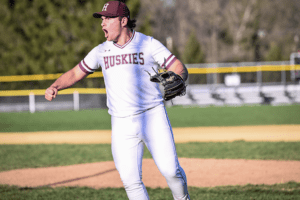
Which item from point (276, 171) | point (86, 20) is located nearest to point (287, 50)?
point (86, 20)

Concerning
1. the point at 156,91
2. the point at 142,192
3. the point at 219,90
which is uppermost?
the point at 156,91

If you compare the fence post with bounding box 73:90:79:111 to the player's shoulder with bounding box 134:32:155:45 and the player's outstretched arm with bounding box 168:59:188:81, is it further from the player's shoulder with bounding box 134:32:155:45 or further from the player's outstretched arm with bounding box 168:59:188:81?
the player's outstretched arm with bounding box 168:59:188:81

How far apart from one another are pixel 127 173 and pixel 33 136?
30.1 feet

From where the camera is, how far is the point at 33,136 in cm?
1186

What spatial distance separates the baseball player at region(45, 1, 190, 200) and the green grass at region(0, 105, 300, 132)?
10.4 meters

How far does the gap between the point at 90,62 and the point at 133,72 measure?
1.63 feet

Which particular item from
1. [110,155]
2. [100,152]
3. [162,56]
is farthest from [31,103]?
[162,56]

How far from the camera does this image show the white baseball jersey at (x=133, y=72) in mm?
3311

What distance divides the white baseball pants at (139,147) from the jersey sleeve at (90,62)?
603 mm

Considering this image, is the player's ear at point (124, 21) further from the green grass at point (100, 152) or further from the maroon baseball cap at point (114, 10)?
the green grass at point (100, 152)

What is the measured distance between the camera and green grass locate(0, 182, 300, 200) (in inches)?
195

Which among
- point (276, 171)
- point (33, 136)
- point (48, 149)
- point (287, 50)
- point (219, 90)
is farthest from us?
point (287, 50)

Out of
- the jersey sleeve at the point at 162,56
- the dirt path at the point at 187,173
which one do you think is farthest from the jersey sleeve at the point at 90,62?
the dirt path at the point at 187,173

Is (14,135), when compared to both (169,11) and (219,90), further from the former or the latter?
(169,11)
